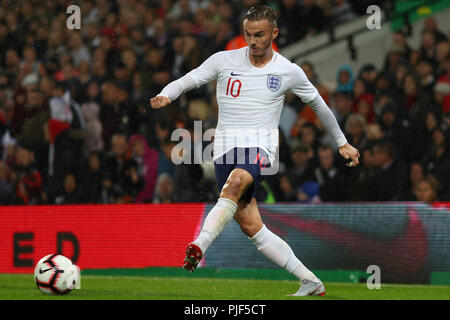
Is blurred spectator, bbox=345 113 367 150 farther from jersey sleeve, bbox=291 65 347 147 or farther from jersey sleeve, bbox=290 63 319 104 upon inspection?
jersey sleeve, bbox=290 63 319 104

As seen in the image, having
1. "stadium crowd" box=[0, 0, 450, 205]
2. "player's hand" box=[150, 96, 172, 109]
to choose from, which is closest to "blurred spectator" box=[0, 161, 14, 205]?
"stadium crowd" box=[0, 0, 450, 205]

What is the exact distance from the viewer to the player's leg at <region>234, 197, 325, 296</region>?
19.9 ft

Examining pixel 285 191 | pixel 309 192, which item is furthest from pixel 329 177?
pixel 285 191

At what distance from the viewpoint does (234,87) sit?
20.0 ft

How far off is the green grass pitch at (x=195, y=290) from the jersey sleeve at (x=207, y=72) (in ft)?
5.22

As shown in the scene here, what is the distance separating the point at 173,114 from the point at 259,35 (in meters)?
4.04

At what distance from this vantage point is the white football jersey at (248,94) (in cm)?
605

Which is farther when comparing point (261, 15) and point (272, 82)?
point (272, 82)

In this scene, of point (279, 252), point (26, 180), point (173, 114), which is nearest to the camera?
point (279, 252)

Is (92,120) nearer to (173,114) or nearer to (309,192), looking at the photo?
A: (173,114)

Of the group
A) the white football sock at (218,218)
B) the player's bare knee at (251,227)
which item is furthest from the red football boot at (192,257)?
the player's bare knee at (251,227)

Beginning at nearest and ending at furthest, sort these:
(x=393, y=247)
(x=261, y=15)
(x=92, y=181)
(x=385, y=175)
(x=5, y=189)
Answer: (x=261, y=15) < (x=393, y=247) < (x=385, y=175) < (x=92, y=181) < (x=5, y=189)

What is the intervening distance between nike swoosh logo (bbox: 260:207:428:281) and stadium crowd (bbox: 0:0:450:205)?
52 centimetres

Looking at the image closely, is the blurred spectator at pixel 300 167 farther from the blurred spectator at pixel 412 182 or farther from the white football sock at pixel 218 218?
the white football sock at pixel 218 218
